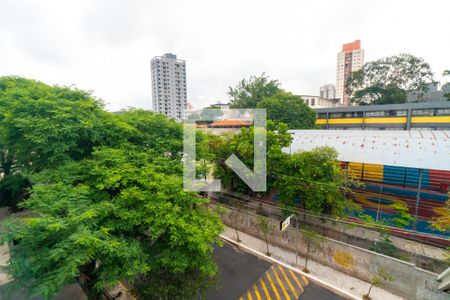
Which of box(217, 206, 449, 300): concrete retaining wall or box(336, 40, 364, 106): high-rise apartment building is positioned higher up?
box(336, 40, 364, 106): high-rise apartment building

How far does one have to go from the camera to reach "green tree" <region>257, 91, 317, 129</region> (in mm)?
20344

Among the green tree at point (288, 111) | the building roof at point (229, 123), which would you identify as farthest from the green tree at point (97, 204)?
the building roof at point (229, 123)

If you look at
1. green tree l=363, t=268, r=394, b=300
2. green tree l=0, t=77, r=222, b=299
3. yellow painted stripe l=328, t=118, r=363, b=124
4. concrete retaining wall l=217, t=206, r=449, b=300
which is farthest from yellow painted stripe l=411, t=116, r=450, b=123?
green tree l=0, t=77, r=222, b=299

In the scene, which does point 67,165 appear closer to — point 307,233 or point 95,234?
point 95,234

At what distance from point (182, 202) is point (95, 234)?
73.9 inches

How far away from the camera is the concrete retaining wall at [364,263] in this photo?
625 cm

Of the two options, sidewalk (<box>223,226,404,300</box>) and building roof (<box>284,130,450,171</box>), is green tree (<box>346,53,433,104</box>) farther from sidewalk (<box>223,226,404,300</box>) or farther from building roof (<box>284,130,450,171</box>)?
sidewalk (<box>223,226,404,300</box>)

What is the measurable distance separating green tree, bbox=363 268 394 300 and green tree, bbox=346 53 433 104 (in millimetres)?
28269

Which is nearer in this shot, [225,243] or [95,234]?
[95,234]

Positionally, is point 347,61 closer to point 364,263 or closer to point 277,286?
point 364,263

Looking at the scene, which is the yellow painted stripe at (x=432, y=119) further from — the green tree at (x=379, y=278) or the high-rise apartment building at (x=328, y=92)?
the high-rise apartment building at (x=328, y=92)

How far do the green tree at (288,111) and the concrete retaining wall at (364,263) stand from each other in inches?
508

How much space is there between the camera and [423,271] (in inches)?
247

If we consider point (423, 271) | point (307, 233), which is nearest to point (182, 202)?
point (307, 233)
